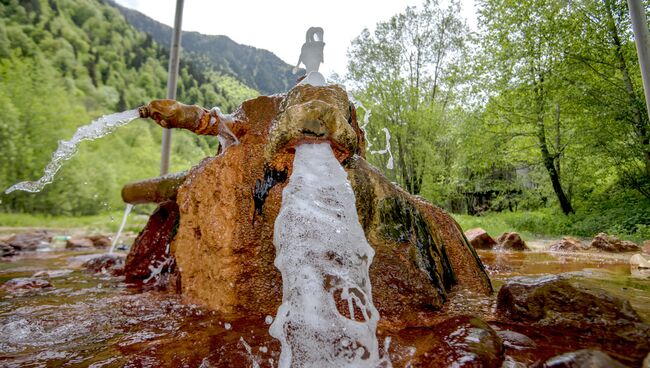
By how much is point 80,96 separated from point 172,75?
132ft

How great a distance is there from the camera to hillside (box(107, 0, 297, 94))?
105750mm

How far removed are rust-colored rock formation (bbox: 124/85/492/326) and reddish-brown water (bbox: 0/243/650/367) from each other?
0.17m

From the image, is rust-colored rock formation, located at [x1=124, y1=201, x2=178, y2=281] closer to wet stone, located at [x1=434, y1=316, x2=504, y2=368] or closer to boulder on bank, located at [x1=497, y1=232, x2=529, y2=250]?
wet stone, located at [x1=434, y1=316, x2=504, y2=368]

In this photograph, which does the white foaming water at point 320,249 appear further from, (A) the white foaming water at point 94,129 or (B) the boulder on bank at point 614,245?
(B) the boulder on bank at point 614,245

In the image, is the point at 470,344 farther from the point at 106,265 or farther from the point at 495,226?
the point at 495,226

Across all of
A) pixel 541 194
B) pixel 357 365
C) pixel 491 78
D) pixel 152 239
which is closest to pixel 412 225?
pixel 357 365

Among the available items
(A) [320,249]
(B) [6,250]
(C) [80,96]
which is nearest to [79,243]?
(B) [6,250]

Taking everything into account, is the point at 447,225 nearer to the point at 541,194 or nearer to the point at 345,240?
Answer: the point at 345,240

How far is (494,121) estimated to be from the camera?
41.6 feet

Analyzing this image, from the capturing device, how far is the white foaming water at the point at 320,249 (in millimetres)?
1728

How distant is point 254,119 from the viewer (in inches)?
109

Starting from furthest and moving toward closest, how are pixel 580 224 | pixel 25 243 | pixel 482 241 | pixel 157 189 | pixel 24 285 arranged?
pixel 580 224 < pixel 25 243 < pixel 482 241 < pixel 157 189 < pixel 24 285

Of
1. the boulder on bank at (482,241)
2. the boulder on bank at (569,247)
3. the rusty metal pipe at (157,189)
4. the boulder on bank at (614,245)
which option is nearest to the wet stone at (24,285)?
the rusty metal pipe at (157,189)

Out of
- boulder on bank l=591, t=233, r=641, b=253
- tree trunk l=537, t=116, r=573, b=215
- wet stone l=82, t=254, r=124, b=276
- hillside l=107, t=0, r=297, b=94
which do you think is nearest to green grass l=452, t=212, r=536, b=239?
tree trunk l=537, t=116, r=573, b=215
